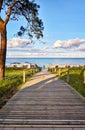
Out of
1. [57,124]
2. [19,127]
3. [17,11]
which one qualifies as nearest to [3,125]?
[19,127]

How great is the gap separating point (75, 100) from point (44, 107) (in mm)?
2363

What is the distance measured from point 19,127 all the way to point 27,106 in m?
3.57

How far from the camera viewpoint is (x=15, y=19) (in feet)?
83.8

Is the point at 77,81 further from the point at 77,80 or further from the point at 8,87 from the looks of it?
Result: the point at 8,87

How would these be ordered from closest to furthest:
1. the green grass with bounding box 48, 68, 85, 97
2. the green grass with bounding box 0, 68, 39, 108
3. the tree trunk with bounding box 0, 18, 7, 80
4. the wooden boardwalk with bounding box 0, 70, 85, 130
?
the wooden boardwalk with bounding box 0, 70, 85, 130 < the green grass with bounding box 0, 68, 39, 108 < the green grass with bounding box 48, 68, 85, 97 < the tree trunk with bounding box 0, 18, 7, 80

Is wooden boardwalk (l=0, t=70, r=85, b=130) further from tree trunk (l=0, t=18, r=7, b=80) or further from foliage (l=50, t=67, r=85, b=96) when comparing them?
tree trunk (l=0, t=18, r=7, b=80)

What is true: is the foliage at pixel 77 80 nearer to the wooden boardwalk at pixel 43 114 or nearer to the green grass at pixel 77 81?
the green grass at pixel 77 81

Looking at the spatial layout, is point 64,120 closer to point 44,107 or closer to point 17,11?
point 44,107

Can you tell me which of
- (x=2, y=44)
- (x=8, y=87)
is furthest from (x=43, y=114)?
(x=2, y=44)

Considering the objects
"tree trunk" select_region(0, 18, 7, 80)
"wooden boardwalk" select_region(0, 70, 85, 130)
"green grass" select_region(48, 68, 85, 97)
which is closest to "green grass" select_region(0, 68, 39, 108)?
"wooden boardwalk" select_region(0, 70, 85, 130)

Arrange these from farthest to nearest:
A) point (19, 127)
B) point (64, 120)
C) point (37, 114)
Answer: point (37, 114), point (64, 120), point (19, 127)

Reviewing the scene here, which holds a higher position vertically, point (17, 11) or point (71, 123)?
point (17, 11)

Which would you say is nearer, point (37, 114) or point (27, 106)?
point (37, 114)

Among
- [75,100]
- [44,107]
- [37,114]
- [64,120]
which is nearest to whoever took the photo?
[64,120]
